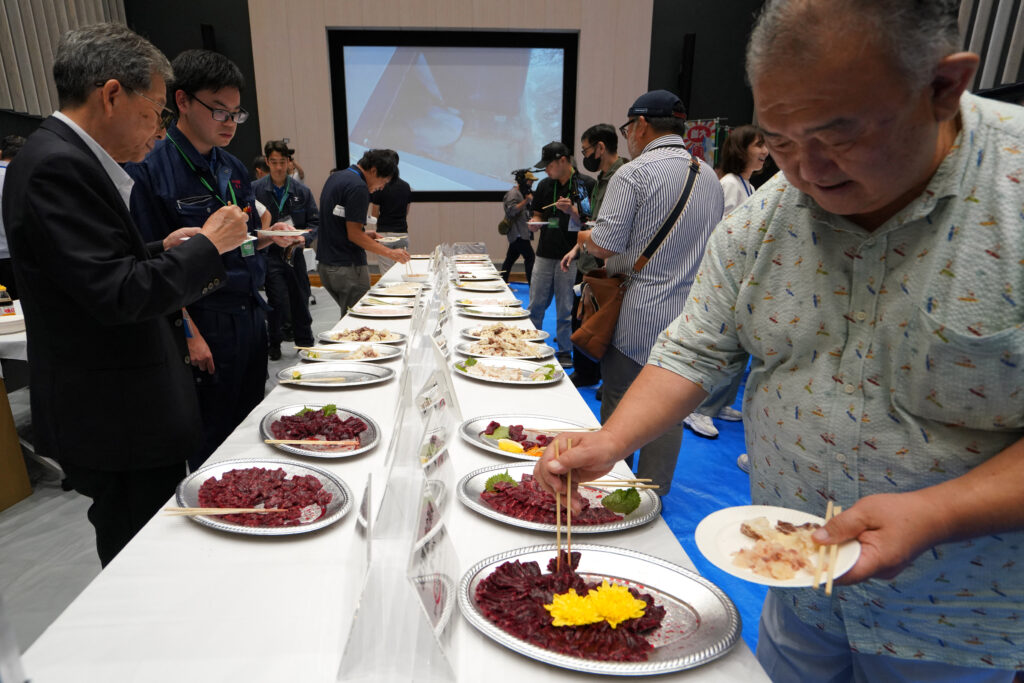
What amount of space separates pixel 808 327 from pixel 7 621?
0.93m

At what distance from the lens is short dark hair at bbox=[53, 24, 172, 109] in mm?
1370

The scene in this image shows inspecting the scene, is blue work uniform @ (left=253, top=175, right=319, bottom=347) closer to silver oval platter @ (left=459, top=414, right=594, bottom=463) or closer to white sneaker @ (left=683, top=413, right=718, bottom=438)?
white sneaker @ (left=683, top=413, right=718, bottom=438)

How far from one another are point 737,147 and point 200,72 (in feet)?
9.30

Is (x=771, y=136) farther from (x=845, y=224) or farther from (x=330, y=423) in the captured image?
(x=330, y=423)

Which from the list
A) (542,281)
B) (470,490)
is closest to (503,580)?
(470,490)

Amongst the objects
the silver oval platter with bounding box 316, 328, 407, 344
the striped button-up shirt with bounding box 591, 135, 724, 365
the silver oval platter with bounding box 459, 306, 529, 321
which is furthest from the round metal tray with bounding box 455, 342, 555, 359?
the silver oval platter with bounding box 459, 306, 529, 321

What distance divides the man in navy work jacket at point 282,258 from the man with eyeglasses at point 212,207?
8.35 ft

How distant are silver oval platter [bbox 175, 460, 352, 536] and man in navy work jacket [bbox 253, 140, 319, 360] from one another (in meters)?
3.72

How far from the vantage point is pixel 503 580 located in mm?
910

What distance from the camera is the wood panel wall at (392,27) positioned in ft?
25.4

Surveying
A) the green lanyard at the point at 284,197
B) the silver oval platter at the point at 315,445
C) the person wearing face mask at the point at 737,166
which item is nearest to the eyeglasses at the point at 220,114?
the silver oval platter at the point at 315,445

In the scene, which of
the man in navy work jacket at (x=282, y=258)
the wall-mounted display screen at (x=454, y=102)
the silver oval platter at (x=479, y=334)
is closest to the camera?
the silver oval platter at (x=479, y=334)

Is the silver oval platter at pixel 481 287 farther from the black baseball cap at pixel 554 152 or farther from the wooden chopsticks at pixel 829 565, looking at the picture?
the wooden chopsticks at pixel 829 565

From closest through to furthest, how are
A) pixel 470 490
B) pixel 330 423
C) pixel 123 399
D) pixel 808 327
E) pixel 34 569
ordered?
pixel 808 327 < pixel 470 490 < pixel 123 399 < pixel 330 423 < pixel 34 569
